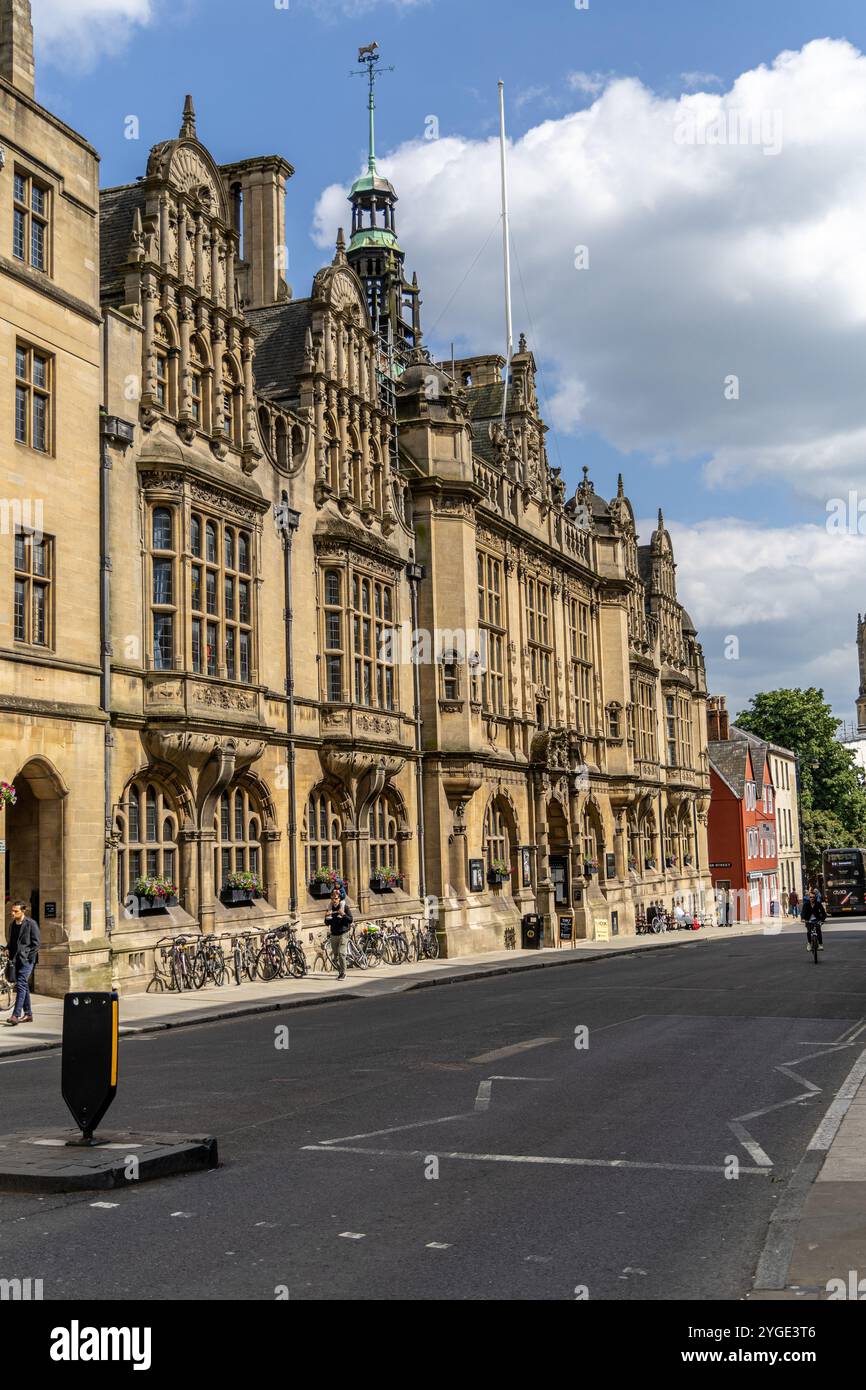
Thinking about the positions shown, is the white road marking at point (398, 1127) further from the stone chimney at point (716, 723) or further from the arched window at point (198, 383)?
the stone chimney at point (716, 723)

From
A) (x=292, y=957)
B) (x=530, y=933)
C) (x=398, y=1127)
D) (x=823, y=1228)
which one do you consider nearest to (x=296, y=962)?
(x=292, y=957)

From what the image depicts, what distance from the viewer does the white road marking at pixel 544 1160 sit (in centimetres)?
969

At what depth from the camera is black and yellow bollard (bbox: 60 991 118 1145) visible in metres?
9.75

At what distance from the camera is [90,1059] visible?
32.1ft

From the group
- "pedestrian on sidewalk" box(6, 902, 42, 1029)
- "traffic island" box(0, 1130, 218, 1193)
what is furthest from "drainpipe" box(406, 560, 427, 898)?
"traffic island" box(0, 1130, 218, 1193)

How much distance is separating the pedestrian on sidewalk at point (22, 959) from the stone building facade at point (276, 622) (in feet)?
8.15

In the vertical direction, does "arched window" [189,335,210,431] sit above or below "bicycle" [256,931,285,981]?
above

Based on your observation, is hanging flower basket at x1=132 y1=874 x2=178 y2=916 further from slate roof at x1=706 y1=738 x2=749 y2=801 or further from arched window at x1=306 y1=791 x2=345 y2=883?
slate roof at x1=706 y1=738 x2=749 y2=801

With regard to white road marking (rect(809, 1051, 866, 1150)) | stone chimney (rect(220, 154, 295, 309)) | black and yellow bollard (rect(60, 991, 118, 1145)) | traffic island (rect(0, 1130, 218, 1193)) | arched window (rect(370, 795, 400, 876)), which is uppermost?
stone chimney (rect(220, 154, 295, 309))

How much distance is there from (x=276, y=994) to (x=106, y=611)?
26.1 feet

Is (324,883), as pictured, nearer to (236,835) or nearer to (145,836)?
(236,835)

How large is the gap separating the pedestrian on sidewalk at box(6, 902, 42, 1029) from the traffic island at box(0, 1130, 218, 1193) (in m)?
10.0

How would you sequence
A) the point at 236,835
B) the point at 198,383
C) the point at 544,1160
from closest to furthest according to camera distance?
the point at 544,1160 → the point at 198,383 → the point at 236,835
